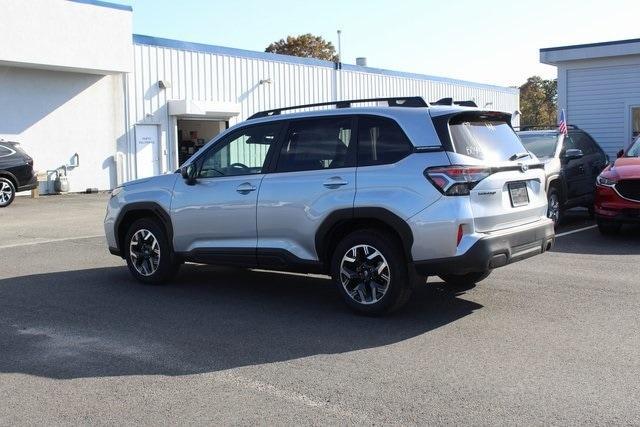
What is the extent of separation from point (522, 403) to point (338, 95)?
27.4 metres

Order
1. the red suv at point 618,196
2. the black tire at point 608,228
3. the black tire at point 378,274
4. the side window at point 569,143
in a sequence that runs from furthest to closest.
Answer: the side window at point 569,143 → the black tire at point 608,228 → the red suv at point 618,196 → the black tire at point 378,274

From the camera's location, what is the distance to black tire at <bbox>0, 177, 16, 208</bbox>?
1847 cm

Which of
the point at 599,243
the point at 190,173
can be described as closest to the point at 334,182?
the point at 190,173

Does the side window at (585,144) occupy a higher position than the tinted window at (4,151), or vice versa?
the tinted window at (4,151)

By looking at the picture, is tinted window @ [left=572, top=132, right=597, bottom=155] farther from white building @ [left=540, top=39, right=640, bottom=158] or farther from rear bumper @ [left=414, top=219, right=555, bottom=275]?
rear bumper @ [left=414, top=219, right=555, bottom=275]

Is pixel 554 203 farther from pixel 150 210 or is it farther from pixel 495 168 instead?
pixel 150 210

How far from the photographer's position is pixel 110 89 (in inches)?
936

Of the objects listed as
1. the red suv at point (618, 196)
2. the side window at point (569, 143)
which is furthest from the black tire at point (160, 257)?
the side window at point (569, 143)

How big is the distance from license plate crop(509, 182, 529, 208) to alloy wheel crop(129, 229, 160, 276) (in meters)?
3.86

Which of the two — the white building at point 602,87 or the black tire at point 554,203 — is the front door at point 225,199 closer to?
the black tire at point 554,203

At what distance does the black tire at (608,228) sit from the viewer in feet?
36.6

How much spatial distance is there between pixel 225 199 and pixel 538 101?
5952cm

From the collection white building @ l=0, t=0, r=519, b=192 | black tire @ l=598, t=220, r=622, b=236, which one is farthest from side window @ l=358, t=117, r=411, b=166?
white building @ l=0, t=0, r=519, b=192

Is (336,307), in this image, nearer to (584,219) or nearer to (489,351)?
(489,351)
